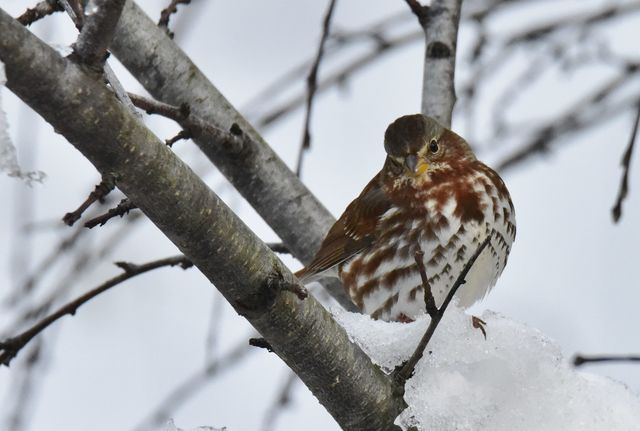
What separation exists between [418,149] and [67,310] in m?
1.61

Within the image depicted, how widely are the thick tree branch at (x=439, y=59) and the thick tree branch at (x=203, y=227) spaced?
175 cm

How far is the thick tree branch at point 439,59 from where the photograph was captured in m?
3.94

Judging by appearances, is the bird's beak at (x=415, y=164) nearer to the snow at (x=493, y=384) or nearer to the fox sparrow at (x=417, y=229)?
the fox sparrow at (x=417, y=229)

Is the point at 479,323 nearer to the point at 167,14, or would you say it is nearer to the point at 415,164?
the point at 167,14

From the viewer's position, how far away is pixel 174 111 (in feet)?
8.70

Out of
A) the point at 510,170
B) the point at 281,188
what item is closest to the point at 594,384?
the point at 281,188

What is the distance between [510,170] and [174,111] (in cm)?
273

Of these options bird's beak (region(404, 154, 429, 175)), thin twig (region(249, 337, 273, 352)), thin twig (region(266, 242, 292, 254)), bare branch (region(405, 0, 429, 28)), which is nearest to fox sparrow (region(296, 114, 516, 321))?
bird's beak (region(404, 154, 429, 175))

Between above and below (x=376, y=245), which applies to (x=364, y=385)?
below

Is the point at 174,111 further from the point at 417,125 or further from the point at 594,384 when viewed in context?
the point at 417,125

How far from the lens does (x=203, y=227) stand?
2.02m

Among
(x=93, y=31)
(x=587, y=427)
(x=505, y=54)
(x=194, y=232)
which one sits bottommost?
(x=587, y=427)

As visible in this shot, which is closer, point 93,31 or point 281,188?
point 93,31

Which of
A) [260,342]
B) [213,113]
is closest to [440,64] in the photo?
[213,113]
